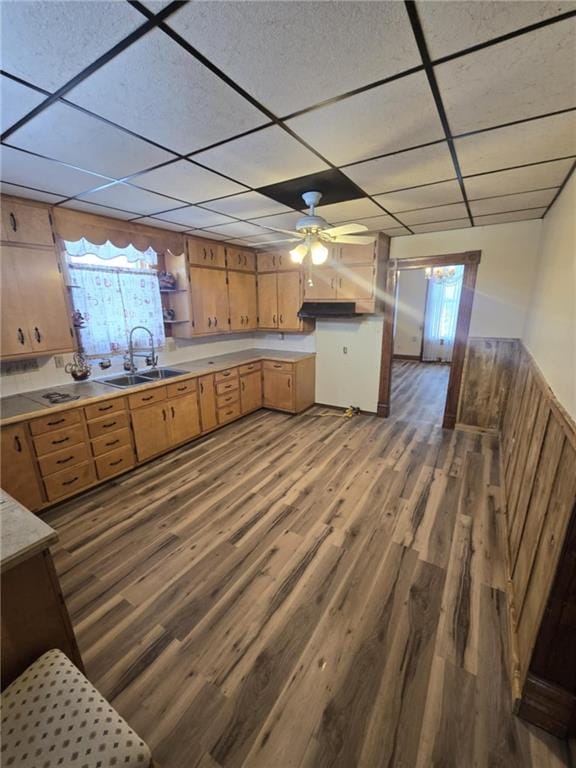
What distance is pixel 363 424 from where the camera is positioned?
441 centimetres

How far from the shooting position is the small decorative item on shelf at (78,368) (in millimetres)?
3150

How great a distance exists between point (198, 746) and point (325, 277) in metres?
4.40

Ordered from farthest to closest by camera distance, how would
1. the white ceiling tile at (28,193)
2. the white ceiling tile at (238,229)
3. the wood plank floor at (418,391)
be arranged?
the wood plank floor at (418,391)
the white ceiling tile at (238,229)
the white ceiling tile at (28,193)

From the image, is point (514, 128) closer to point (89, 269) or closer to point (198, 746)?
point (198, 746)

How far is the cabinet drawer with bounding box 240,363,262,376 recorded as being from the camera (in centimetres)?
452

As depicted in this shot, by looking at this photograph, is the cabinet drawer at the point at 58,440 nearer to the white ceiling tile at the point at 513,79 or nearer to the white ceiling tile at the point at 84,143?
the white ceiling tile at the point at 84,143

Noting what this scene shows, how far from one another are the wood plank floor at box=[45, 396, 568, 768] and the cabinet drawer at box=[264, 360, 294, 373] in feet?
5.76

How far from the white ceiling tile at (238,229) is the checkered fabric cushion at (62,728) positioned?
11.7 feet

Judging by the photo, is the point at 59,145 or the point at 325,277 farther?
the point at 325,277

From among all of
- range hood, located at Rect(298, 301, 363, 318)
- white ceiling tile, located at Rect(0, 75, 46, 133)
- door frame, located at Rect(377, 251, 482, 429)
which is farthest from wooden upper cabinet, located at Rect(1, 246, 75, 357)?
door frame, located at Rect(377, 251, 482, 429)

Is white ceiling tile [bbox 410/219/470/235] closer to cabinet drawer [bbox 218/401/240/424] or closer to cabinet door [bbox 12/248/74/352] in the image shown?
cabinet drawer [bbox 218/401/240/424]

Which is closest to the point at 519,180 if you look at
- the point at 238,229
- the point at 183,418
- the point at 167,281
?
the point at 238,229

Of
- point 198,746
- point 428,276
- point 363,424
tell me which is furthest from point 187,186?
point 428,276

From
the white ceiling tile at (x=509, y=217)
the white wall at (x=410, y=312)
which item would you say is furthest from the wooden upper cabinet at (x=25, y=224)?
the white wall at (x=410, y=312)
